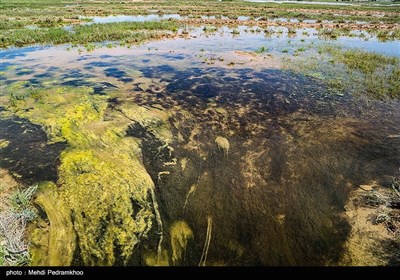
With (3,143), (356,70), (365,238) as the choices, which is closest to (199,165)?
(365,238)

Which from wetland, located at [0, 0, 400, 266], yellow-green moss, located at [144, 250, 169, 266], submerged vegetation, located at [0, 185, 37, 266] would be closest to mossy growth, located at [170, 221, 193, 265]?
wetland, located at [0, 0, 400, 266]

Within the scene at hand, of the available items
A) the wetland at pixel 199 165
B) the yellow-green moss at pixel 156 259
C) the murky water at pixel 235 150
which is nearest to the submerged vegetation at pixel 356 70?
the wetland at pixel 199 165

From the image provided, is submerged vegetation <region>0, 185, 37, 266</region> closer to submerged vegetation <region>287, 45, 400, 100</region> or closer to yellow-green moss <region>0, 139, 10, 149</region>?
yellow-green moss <region>0, 139, 10, 149</region>

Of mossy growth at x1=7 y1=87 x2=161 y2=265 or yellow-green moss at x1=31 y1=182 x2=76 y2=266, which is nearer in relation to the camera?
yellow-green moss at x1=31 y1=182 x2=76 y2=266

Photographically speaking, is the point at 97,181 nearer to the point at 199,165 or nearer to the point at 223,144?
the point at 199,165

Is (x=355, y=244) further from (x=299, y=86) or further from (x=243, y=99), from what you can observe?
(x=299, y=86)

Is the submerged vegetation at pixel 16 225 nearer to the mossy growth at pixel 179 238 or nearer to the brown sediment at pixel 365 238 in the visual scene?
the mossy growth at pixel 179 238
